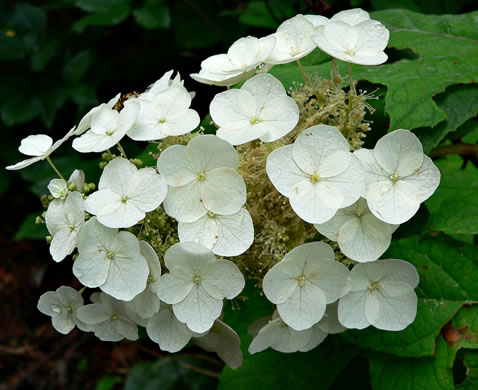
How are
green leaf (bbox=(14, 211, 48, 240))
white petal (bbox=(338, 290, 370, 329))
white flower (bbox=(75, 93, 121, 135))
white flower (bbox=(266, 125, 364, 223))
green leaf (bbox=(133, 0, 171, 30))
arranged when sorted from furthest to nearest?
green leaf (bbox=(14, 211, 48, 240)) → green leaf (bbox=(133, 0, 171, 30)) → white flower (bbox=(75, 93, 121, 135)) → white petal (bbox=(338, 290, 370, 329)) → white flower (bbox=(266, 125, 364, 223))

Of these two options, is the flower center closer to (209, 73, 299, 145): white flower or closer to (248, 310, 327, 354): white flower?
(248, 310, 327, 354): white flower

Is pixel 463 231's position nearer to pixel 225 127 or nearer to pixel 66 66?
pixel 225 127

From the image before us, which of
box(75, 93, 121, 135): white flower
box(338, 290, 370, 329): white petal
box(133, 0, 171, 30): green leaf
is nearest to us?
box(338, 290, 370, 329): white petal

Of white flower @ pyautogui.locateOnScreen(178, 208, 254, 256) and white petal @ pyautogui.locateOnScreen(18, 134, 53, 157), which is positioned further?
white petal @ pyautogui.locateOnScreen(18, 134, 53, 157)

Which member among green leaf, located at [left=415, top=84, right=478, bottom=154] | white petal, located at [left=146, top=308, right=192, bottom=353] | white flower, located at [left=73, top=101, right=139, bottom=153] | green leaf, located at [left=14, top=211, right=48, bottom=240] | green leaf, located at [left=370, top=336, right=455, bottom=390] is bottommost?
green leaf, located at [left=14, top=211, right=48, bottom=240]

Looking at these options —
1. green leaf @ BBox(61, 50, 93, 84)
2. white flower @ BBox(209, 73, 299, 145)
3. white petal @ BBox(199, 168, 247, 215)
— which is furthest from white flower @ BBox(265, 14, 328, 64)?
green leaf @ BBox(61, 50, 93, 84)

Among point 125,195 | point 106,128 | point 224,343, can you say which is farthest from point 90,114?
point 224,343

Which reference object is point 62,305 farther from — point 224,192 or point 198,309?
point 224,192

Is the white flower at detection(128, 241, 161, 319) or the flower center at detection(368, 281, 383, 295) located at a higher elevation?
the white flower at detection(128, 241, 161, 319)
